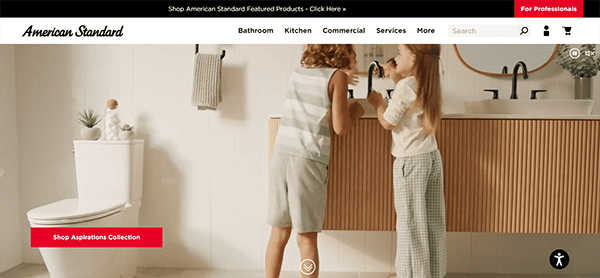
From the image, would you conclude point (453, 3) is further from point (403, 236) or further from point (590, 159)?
point (590, 159)

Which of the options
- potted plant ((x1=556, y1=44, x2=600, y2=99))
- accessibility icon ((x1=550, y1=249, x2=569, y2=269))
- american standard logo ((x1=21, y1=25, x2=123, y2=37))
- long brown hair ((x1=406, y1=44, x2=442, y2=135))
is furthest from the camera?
potted plant ((x1=556, y1=44, x2=600, y2=99))

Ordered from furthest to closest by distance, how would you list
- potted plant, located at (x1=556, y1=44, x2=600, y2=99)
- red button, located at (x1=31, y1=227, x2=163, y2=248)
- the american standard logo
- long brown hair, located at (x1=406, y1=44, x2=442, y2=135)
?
potted plant, located at (x1=556, y1=44, x2=600, y2=99) → long brown hair, located at (x1=406, y1=44, x2=442, y2=135) → red button, located at (x1=31, y1=227, x2=163, y2=248) → the american standard logo

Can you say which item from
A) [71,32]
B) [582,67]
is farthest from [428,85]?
[71,32]

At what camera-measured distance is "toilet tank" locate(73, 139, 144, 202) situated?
1.48m

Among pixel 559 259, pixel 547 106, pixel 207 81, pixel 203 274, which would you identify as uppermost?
pixel 207 81

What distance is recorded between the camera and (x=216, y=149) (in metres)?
1.60

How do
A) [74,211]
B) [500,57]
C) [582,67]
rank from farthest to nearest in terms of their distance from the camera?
[500,57]
[582,67]
[74,211]

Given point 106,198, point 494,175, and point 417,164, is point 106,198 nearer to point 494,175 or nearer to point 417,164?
point 417,164

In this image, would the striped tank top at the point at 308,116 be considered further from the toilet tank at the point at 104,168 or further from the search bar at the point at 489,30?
the toilet tank at the point at 104,168

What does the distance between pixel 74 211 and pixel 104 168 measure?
269mm

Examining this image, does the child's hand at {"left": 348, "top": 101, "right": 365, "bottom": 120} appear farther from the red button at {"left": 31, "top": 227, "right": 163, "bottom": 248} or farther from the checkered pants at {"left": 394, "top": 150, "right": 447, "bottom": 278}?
the red button at {"left": 31, "top": 227, "right": 163, "bottom": 248}

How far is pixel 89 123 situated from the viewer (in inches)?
60.2

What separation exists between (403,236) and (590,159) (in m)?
0.71

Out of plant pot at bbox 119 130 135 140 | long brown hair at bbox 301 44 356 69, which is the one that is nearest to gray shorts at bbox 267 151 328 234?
long brown hair at bbox 301 44 356 69
